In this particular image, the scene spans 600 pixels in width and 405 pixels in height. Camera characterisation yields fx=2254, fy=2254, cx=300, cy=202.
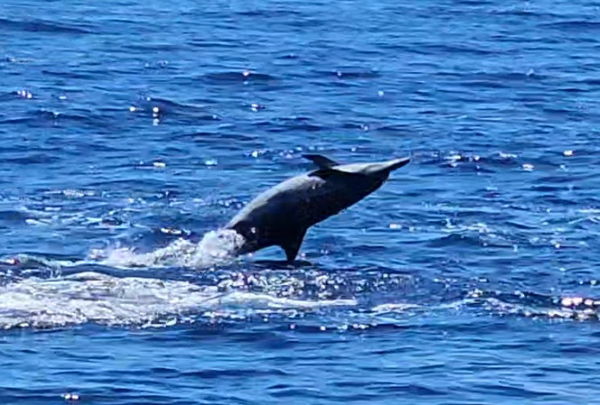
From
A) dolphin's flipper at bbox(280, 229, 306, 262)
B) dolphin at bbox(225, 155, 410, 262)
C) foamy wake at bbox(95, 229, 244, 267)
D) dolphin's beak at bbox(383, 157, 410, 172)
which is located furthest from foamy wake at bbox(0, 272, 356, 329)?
dolphin's beak at bbox(383, 157, 410, 172)

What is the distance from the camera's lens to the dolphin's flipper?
70.3 ft

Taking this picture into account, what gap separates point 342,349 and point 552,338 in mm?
1845

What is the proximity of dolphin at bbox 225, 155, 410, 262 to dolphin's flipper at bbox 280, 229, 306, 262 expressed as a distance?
0.02 meters

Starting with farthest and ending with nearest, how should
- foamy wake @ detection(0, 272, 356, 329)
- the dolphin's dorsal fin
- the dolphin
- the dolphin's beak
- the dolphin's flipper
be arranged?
the dolphin's flipper < the dolphin < the dolphin's beak < the dolphin's dorsal fin < foamy wake @ detection(0, 272, 356, 329)

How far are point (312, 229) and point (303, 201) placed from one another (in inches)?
98.6

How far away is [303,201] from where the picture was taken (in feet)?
69.7

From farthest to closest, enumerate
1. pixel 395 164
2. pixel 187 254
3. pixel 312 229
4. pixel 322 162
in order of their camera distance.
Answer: pixel 312 229
pixel 187 254
pixel 395 164
pixel 322 162

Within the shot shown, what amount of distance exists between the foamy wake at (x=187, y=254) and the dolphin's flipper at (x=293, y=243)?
0.43 m

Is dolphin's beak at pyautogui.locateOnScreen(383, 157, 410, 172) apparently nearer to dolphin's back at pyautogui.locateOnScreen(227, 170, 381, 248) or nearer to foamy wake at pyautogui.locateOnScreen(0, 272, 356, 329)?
dolphin's back at pyautogui.locateOnScreen(227, 170, 381, 248)

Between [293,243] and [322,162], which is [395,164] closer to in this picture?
[322,162]

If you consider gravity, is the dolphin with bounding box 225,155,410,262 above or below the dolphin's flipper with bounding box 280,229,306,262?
above

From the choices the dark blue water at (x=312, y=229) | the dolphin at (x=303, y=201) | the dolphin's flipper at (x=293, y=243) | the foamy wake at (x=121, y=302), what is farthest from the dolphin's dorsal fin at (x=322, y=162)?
the foamy wake at (x=121, y=302)

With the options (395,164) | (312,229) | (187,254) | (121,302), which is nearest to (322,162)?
(395,164)

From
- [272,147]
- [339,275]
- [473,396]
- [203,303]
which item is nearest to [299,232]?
[339,275]
